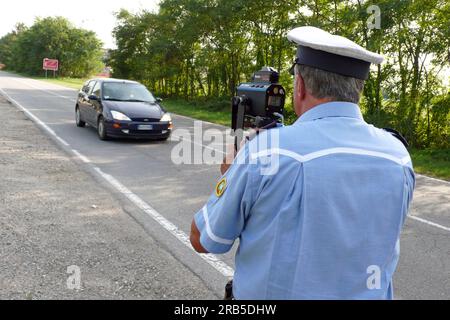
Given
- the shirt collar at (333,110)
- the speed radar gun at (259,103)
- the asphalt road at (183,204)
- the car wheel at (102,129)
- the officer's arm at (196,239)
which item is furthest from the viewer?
the car wheel at (102,129)

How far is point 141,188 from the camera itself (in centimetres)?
695

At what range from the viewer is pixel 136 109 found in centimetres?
1141

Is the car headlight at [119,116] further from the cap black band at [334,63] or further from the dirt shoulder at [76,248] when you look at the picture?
the cap black band at [334,63]

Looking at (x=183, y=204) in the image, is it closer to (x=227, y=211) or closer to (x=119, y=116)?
(x=227, y=211)

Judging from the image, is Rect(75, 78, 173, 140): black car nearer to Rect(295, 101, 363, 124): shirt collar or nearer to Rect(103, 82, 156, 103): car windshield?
Rect(103, 82, 156, 103): car windshield

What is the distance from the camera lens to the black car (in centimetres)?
1103

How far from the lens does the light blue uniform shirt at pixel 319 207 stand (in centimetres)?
141

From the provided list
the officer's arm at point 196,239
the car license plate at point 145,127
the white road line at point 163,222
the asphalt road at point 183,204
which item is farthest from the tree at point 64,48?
the officer's arm at point 196,239

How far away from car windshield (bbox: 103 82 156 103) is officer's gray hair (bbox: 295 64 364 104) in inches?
432

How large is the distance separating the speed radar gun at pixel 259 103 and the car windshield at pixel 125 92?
1014 cm

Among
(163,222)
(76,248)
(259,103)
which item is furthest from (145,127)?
(259,103)

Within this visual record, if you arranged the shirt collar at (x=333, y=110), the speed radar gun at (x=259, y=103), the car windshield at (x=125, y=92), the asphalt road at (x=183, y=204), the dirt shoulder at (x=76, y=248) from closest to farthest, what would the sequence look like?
the shirt collar at (x=333, y=110) → the speed radar gun at (x=259, y=103) → the dirt shoulder at (x=76, y=248) → the asphalt road at (x=183, y=204) → the car windshield at (x=125, y=92)

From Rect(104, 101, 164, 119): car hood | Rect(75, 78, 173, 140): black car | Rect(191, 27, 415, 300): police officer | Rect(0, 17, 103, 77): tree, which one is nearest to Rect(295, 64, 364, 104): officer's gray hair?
Rect(191, 27, 415, 300): police officer
